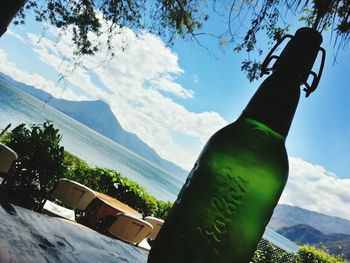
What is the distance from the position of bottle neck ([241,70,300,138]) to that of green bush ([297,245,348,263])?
60.4 ft

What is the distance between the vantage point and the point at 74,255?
3.21 ft

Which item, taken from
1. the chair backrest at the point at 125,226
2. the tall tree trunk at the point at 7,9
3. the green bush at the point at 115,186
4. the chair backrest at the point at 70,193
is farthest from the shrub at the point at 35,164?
the green bush at the point at 115,186

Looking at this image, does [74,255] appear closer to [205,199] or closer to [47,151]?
[205,199]

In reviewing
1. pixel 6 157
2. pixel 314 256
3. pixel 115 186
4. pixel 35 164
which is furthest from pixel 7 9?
pixel 314 256

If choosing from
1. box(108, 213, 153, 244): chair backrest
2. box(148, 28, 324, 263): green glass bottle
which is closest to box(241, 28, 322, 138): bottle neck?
box(148, 28, 324, 263): green glass bottle

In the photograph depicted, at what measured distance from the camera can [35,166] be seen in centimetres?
704

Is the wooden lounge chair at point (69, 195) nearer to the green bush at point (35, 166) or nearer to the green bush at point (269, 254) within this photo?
the green bush at point (35, 166)

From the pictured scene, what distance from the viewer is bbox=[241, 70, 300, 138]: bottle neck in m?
0.76

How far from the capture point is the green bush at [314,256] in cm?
1641

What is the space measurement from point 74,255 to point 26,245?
7.0 inches

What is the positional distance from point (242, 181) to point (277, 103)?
21cm

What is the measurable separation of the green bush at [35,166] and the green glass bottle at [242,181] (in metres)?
6.81

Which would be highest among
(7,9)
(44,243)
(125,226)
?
(7,9)

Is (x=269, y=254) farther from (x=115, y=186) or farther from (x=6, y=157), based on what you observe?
(x=6, y=157)
